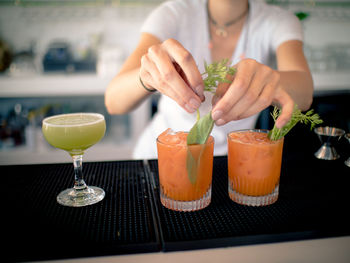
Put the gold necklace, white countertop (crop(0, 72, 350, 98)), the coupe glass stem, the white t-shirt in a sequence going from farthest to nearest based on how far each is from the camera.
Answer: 1. white countertop (crop(0, 72, 350, 98))
2. the gold necklace
3. the white t-shirt
4. the coupe glass stem

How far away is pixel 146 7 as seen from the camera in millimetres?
3281

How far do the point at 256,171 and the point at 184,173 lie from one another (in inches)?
7.7

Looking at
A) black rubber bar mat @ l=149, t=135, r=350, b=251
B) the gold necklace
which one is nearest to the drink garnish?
black rubber bar mat @ l=149, t=135, r=350, b=251

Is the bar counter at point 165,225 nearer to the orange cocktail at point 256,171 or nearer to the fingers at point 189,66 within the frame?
the orange cocktail at point 256,171

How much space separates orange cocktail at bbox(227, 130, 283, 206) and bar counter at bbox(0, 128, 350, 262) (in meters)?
0.03

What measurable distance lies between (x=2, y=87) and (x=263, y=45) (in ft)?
7.54

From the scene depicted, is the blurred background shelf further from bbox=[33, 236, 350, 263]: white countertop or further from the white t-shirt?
bbox=[33, 236, 350, 263]: white countertop

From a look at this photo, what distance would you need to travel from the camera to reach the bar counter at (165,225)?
65cm

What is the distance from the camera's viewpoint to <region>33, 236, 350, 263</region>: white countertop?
2.12ft

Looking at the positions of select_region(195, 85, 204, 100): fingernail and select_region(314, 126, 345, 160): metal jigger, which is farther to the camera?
select_region(314, 126, 345, 160): metal jigger

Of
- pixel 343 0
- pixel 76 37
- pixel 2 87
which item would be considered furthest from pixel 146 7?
pixel 343 0

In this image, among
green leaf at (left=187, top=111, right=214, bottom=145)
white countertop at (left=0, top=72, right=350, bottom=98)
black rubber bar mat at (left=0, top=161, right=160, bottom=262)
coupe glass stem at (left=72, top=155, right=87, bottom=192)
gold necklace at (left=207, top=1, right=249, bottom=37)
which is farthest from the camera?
white countertop at (left=0, top=72, right=350, bottom=98)

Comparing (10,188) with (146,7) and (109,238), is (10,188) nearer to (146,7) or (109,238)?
(109,238)

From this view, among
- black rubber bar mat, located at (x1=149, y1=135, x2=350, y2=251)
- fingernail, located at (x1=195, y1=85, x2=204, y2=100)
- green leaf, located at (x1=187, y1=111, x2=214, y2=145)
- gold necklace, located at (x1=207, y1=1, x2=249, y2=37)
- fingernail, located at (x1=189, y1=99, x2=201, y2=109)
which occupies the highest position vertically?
gold necklace, located at (x1=207, y1=1, x2=249, y2=37)
